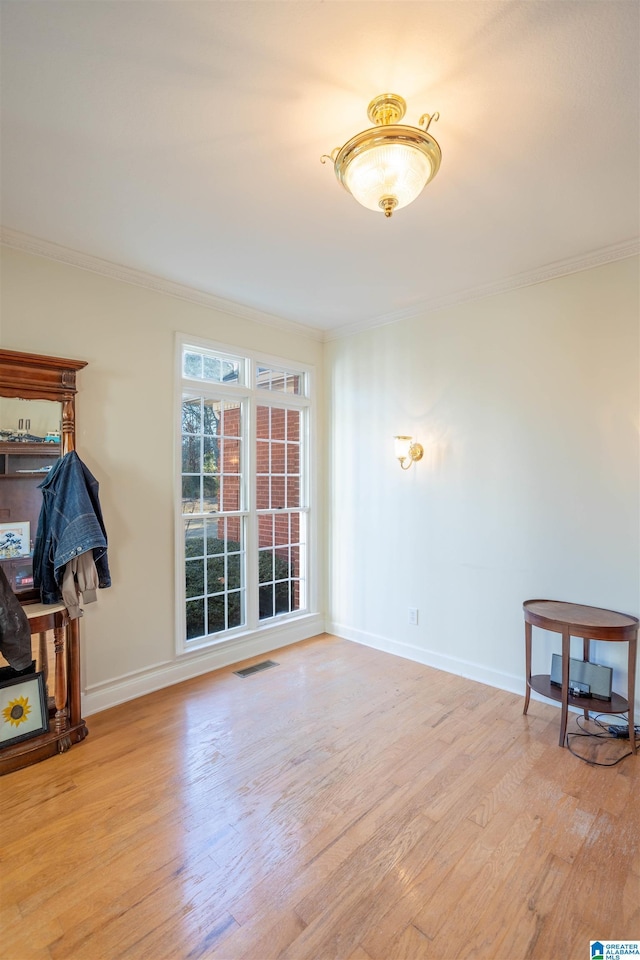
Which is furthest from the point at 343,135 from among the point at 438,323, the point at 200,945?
the point at 200,945

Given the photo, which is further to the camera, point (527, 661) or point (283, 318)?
point (283, 318)

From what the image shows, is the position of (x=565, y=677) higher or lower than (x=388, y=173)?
lower

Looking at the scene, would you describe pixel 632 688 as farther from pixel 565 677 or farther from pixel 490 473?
pixel 490 473

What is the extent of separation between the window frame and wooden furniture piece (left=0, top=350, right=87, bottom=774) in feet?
2.73

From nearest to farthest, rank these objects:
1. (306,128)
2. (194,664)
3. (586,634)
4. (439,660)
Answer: (306,128) → (586,634) → (194,664) → (439,660)

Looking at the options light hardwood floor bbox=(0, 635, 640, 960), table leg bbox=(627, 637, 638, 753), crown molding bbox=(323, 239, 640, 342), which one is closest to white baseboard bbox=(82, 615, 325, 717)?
light hardwood floor bbox=(0, 635, 640, 960)

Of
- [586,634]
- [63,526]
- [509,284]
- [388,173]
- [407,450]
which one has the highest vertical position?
[509,284]

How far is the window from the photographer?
3.61 metres

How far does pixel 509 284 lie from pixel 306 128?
2.00 meters

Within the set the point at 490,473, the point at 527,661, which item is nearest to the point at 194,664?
the point at 527,661

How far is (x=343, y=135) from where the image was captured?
1.92 metres

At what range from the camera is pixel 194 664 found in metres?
3.54

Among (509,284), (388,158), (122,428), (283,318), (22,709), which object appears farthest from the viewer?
(283,318)

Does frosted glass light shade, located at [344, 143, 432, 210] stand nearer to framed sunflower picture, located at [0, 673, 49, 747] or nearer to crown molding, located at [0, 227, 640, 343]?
crown molding, located at [0, 227, 640, 343]
